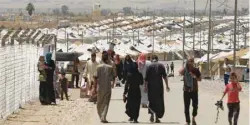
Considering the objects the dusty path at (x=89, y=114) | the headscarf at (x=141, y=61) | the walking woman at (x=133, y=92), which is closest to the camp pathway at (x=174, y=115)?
the dusty path at (x=89, y=114)

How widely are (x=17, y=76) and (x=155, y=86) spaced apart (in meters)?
4.77

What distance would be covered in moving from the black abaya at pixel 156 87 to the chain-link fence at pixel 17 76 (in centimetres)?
326

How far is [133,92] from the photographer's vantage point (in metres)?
15.8

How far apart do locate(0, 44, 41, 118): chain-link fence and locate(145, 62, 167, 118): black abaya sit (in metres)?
3.26

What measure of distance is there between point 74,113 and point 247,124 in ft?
15.8

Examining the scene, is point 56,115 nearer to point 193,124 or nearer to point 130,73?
point 130,73

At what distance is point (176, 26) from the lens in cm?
17888

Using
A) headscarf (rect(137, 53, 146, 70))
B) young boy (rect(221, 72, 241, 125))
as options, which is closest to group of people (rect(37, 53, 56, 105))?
headscarf (rect(137, 53, 146, 70))

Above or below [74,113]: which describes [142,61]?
above

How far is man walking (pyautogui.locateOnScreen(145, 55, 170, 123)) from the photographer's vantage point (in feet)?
51.1

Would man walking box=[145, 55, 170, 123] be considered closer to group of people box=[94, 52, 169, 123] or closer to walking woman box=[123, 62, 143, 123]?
group of people box=[94, 52, 169, 123]

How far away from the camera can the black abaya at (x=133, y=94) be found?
15.6m

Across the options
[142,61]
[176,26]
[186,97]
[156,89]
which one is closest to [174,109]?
[142,61]

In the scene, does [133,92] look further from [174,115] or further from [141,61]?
[174,115]
